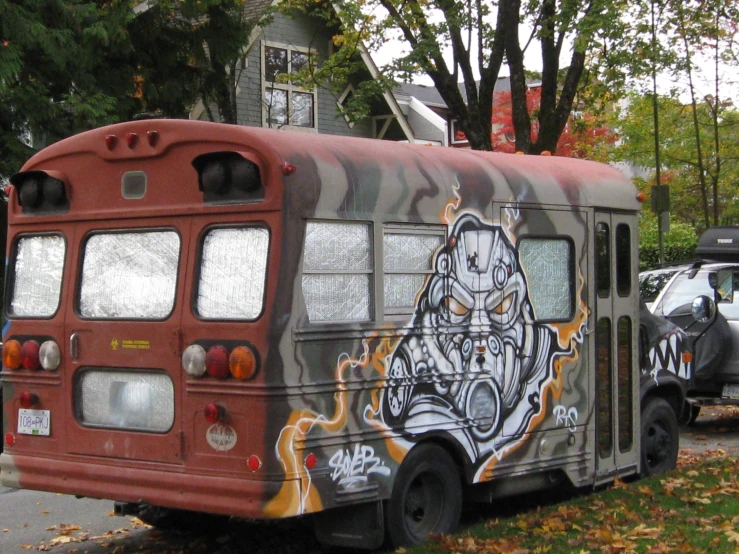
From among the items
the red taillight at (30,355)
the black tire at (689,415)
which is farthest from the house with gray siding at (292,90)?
the red taillight at (30,355)

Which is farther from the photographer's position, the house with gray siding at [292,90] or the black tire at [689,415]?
the house with gray siding at [292,90]

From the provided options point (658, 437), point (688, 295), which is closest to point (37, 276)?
point (658, 437)

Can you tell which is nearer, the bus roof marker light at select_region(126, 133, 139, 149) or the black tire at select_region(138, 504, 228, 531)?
the bus roof marker light at select_region(126, 133, 139, 149)

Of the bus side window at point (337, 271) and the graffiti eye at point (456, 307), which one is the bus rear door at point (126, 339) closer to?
the bus side window at point (337, 271)

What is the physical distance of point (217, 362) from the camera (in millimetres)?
6477

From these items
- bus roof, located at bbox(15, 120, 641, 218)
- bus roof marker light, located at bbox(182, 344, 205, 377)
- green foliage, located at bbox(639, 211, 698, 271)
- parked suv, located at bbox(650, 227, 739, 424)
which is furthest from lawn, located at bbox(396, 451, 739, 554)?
green foliage, located at bbox(639, 211, 698, 271)

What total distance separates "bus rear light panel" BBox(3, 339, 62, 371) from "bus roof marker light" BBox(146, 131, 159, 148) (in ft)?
4.75

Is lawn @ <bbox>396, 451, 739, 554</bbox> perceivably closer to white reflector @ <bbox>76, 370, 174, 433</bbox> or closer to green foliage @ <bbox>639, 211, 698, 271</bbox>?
white reflector @ <bbox>76, 370, 174, 433</bbox>

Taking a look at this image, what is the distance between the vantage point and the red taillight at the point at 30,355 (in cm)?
735

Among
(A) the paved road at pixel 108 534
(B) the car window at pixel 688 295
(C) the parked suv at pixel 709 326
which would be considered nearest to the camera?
(A) the paved road at pixel 108 534

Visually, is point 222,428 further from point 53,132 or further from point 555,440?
point 53,132

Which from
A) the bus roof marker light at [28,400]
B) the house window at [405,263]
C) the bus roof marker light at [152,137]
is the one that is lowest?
the bus roof marker light at [28,400]

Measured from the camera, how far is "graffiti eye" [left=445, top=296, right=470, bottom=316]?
7.52 meters

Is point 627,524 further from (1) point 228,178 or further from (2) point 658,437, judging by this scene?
(1) point 228,178
